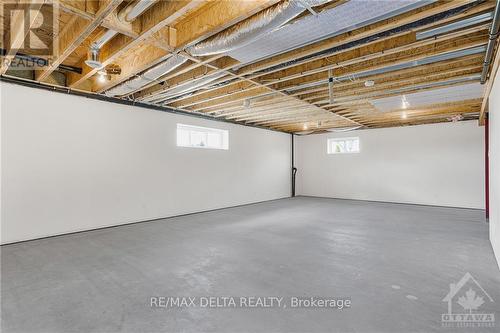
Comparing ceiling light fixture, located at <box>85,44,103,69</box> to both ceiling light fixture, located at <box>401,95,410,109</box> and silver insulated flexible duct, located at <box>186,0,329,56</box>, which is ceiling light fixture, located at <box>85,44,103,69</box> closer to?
silver insulated flexible duct, located at <box>186,0,329,56</box>

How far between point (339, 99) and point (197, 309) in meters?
4.21

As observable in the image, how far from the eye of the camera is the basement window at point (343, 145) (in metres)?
8.69

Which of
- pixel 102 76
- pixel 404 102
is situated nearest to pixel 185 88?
pixel 102 76

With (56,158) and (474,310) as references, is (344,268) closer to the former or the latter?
(474,310)

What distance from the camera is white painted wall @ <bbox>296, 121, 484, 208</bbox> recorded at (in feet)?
22.2

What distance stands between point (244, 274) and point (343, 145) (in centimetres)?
737

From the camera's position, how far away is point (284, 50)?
2.79 meters

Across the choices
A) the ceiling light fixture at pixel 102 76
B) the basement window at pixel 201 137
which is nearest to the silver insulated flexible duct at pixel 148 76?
the ceiling light fixture at pixel 102 76

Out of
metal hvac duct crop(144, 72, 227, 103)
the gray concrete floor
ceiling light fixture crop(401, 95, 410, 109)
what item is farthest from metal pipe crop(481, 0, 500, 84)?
metal hvac duct crop(144, 72, 227, 103)
